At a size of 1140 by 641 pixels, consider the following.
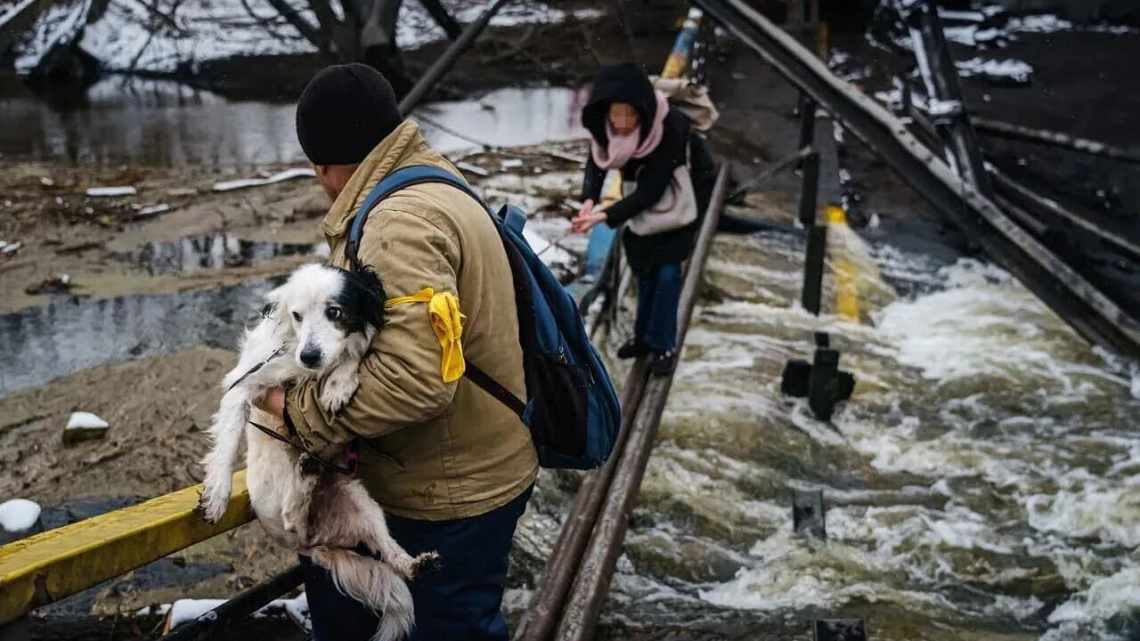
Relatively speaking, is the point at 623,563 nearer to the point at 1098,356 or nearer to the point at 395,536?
the point at 395,536

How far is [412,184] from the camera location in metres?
2.27

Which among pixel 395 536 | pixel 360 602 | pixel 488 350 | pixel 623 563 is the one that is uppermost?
pixel 488 350

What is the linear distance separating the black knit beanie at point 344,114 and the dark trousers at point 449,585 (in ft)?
3.07

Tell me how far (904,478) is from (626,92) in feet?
9.64

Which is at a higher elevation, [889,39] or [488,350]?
[889,39]

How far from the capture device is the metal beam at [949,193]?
5.57 metres

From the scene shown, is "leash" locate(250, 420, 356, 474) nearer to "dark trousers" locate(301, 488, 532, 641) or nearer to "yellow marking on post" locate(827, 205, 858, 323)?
"dark trousers" locate(301, 488, 532, 641)

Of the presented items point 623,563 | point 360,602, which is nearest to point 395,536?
point 360,602

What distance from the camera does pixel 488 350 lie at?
7.73 ft

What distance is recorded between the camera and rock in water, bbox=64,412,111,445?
5090 mm

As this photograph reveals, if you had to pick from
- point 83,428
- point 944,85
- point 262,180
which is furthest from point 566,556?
point 262,180

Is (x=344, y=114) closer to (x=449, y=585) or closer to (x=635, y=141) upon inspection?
(x=449, y=585)

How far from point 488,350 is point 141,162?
401 inches

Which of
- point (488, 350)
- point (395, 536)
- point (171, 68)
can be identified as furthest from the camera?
point (171, 68)
